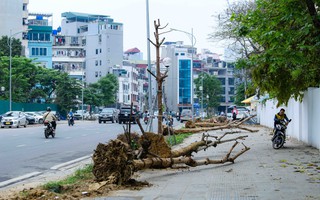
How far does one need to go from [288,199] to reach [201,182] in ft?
8.88

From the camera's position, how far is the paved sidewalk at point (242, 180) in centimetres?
1018

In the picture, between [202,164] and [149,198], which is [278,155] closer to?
[202,164]

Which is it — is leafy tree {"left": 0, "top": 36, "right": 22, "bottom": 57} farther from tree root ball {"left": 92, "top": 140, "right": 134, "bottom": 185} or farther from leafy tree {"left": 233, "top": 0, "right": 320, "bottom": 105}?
tree root ball {"left": 92, "top": 140, "right": 134, "bottom": 185}

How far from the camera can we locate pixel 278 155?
18.0 meters

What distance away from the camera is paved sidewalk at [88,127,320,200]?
10180 millimetres

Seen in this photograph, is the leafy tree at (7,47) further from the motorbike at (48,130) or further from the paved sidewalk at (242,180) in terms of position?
the paved sidewalk at (242,180)

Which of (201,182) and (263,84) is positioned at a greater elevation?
(263,84)

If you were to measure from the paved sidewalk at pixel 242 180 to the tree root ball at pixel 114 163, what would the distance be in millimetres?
563

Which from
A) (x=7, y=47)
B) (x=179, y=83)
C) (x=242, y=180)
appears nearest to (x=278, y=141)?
(x=242, y=180)

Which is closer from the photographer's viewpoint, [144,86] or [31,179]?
[31,179]

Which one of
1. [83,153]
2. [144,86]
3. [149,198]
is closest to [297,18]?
[149,198]

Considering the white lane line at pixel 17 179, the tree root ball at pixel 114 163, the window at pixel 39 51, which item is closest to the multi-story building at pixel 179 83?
the window at pixel 39 51

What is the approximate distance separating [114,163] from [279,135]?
10319mm

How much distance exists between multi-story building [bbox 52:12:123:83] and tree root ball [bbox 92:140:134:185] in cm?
9818
